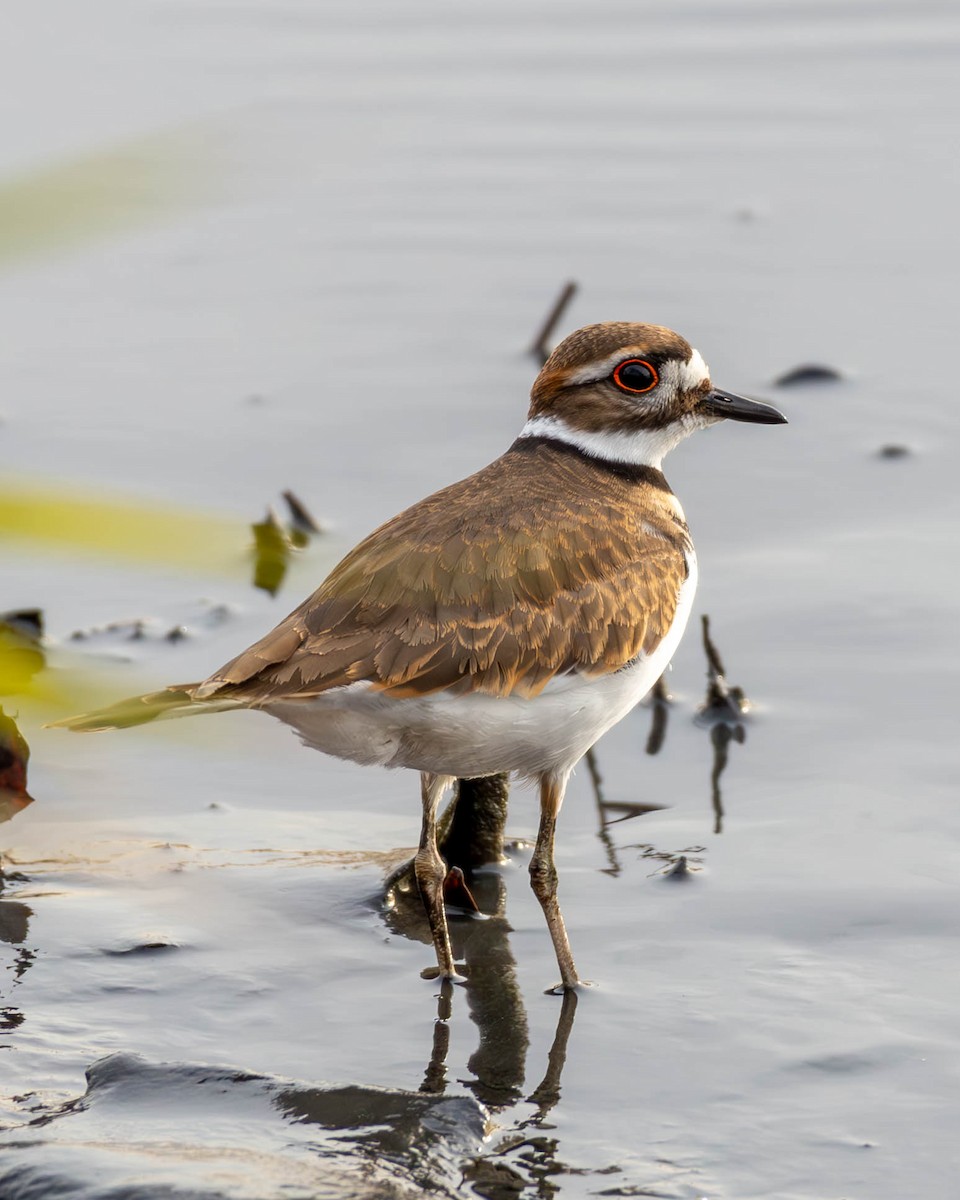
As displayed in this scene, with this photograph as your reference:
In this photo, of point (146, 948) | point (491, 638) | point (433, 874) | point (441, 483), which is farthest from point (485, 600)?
point (441, 483)

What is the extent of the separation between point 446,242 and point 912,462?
3505mm

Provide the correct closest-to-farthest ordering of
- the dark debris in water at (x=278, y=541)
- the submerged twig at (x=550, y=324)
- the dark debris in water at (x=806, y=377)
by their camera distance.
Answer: the dark debris in water at (x=278, y=541), the submerged twig at (x=550, y=324), the dark debris in water at (x=806, y=377)

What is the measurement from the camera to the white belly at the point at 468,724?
4.48m

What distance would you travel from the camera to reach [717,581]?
7414 millimetres

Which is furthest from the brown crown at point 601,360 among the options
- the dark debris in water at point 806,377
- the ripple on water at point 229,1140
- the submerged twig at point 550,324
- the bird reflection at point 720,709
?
the dark debris in water at point 806,377

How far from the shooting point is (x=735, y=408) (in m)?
5.88

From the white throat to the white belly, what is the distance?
3.25ft

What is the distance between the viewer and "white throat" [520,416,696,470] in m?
5.71

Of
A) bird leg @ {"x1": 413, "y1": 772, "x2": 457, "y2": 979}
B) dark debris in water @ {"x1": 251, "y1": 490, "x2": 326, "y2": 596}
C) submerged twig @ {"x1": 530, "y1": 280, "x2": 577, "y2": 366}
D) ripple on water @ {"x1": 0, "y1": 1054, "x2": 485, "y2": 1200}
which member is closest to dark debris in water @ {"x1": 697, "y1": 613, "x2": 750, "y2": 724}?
bird leg @ {"x1": 413, "y1": 772, "x2": 457, "y2": 979}

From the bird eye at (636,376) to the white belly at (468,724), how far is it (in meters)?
1.12

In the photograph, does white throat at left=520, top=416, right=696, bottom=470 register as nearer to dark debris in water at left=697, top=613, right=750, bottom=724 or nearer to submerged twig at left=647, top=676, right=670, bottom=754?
dark debris in water at left=697, top=613, right=750, bottom=724

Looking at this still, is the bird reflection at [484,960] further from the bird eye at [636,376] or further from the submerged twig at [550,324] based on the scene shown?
the submerged twig at [550,324]

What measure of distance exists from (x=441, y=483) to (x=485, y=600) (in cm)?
344

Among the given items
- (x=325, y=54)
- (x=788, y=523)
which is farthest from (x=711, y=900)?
(x=325, y=54)
